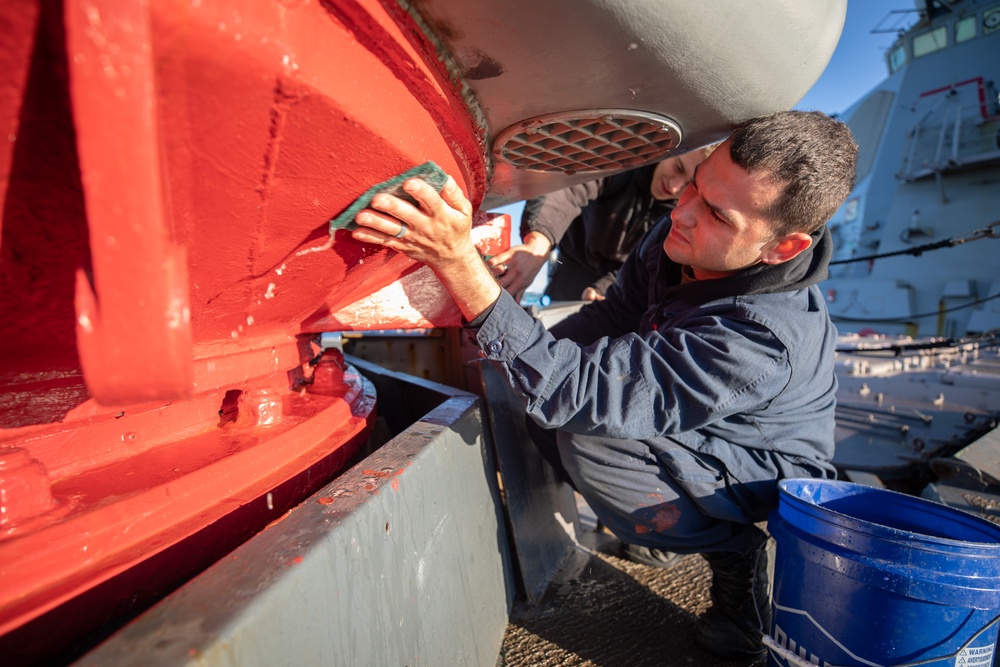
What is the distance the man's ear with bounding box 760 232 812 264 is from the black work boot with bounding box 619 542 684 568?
3.78 feet

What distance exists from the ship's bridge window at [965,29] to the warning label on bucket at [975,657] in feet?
52.4

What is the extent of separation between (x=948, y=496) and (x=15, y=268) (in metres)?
2.91

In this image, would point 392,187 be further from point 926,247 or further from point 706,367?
point 926,247

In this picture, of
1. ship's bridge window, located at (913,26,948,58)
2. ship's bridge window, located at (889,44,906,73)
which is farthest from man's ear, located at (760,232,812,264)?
ship's bridge window, located at (889,44,906,73)

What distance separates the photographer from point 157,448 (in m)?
0.99

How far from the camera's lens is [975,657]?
3.57 feet

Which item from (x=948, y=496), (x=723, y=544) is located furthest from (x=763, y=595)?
(x=948, y=496)

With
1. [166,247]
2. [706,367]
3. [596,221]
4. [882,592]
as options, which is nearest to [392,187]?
[166,247]

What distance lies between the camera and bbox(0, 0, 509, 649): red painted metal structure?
49cm

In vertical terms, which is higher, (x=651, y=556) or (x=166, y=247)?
(x=166, y=247)

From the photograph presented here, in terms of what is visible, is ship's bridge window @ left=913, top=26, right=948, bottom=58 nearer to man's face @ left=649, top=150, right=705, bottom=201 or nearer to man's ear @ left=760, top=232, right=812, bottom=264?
man's face @ left=649, top=150, right=705, bottom=201

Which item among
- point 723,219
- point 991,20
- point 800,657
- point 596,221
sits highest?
point 991,20

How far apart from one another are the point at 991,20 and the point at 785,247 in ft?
50.7

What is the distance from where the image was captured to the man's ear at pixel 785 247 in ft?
4.47
